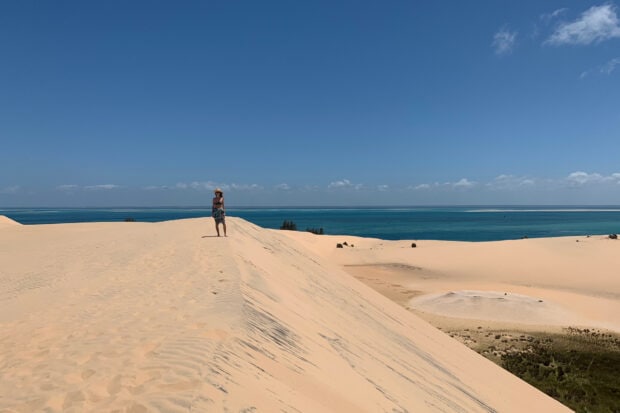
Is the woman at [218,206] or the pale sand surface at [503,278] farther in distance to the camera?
the pale sand surface at [503,278]

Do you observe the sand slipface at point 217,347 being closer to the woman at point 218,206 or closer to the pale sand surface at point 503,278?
the woman at point 218,206

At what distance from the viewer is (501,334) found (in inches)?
527

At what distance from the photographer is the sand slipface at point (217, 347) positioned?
317 cm

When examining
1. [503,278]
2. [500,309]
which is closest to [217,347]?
[500,309]

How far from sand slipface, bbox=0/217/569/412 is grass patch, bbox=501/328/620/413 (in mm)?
1274

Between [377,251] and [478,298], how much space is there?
52.0 ft

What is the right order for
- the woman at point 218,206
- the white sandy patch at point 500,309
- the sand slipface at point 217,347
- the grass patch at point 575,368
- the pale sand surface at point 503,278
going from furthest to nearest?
the pale sand surface at point 503,278 → the white sandy patch at point 500,309 → the woman at point 218,206 → the grass patch at point 575,368 → the sand slipface at point 217,347

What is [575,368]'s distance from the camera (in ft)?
33.7

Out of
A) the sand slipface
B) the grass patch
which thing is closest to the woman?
the sand slipface

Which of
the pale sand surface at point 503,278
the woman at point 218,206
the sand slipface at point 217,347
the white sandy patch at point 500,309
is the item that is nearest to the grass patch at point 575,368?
the sand slipface at point 217,347

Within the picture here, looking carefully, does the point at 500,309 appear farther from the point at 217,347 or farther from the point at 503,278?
the point at 217,347

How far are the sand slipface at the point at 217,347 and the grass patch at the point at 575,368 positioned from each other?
4.18 ft

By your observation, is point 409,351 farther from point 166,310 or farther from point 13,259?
point 13,259

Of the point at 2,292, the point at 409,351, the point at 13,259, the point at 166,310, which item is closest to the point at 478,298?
the point at 409,351
